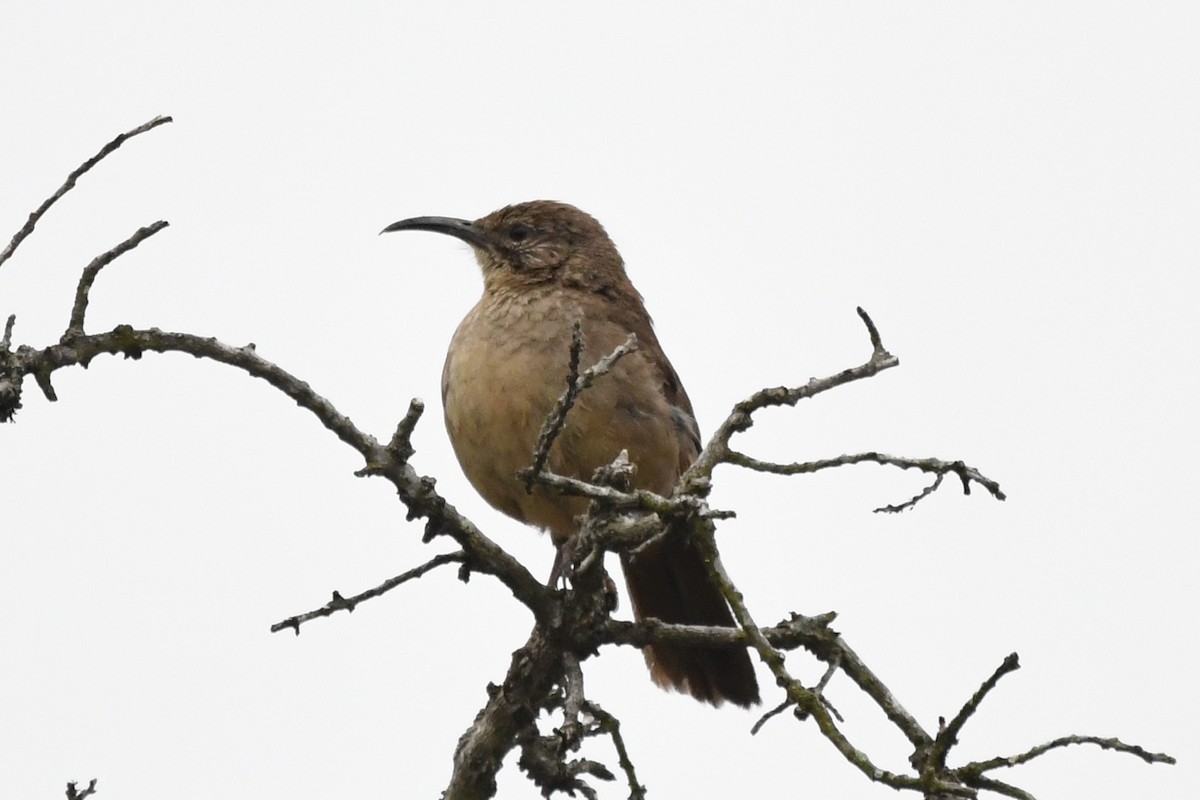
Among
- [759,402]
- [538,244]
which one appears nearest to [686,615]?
[538,244]

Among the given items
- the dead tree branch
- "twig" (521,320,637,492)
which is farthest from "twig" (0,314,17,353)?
"twig" (521,320,637,492)

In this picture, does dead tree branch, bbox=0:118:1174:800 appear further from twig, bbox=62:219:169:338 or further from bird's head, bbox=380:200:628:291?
bird's head, bbox=380:200:628:291

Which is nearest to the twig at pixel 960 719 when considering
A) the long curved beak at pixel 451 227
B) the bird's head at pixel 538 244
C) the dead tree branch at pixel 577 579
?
the dead tree branch at pixel 577 579

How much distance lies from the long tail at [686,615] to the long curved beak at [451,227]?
179 cm

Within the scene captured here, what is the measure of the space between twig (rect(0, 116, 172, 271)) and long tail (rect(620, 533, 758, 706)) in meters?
2.99

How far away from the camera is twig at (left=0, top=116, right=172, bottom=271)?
350 centimetres

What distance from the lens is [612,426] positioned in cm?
561

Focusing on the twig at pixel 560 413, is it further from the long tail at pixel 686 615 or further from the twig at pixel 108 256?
the long tail at pixel 686 615

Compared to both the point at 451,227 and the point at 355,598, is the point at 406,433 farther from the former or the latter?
the point at 451,227

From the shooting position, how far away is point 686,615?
636 centimetres

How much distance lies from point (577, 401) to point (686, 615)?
1308mm

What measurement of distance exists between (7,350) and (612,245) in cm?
386

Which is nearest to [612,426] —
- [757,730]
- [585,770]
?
[585,770]

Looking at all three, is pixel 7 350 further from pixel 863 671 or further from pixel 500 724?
pixel 863 671
